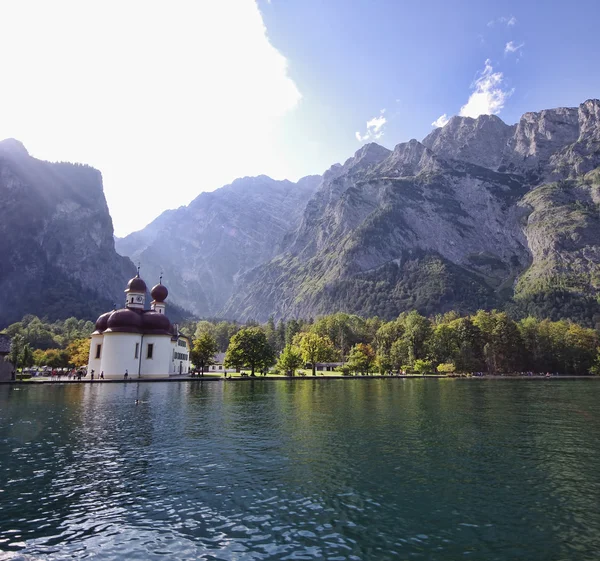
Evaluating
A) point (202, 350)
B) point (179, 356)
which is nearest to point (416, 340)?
point (202, 350)

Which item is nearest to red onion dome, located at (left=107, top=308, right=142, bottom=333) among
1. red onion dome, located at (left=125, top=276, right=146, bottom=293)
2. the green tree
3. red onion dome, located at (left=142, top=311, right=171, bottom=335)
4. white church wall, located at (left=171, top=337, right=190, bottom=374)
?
red onion dome, located at (left=142, top=311, right=171, bottom=335)

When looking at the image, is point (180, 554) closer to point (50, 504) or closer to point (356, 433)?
point (50, 504)

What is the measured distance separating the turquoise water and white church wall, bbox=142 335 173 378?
6658cm

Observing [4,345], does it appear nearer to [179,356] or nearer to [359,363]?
[179,356]

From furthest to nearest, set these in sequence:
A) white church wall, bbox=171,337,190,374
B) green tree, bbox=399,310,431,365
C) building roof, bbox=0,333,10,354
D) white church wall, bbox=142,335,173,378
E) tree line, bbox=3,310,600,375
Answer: green tree, bbox=399,310,431,365 < tree line, bbox=3,310,600,375 < white church wall, bbox=171,337,190,374 < white church wall, bbox=142,335,173,378 < building roof, bbox=0,333,10,354

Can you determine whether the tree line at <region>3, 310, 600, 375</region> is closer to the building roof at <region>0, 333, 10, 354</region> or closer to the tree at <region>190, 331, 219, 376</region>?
the tree at <region>190, 331, 219, 376</region>

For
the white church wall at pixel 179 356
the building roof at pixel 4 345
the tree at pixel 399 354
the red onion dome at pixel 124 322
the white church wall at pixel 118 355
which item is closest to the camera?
the building roof at pixel 4 345

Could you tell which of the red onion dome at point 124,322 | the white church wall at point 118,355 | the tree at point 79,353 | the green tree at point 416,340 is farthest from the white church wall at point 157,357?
the green tree at point 416,340

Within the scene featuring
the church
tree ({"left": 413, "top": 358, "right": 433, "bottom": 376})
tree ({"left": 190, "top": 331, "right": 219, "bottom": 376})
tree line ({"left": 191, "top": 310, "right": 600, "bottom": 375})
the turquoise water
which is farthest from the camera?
tree ({"left": 413, "top": 358, "right": 433, "bottom": 376})

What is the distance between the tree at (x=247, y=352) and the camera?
11150 centimetres

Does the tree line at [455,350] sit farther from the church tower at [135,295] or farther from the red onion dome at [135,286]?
the red onion dome at [135,286]

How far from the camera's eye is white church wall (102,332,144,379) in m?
97.6

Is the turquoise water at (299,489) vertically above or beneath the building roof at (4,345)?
beneath

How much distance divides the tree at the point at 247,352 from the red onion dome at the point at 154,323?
16.9 metres
